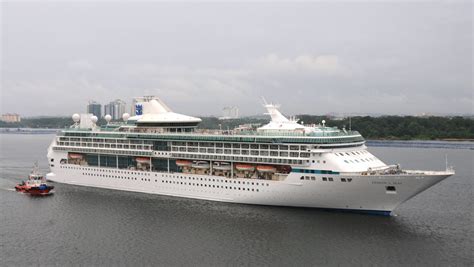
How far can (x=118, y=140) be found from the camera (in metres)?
40.0

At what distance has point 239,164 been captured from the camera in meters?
33.3

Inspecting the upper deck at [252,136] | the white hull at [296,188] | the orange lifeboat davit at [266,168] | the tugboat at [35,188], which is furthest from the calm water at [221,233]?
the upper deck at [252,136]

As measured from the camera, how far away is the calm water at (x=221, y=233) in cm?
2322

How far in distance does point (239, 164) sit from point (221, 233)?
7.35 metres

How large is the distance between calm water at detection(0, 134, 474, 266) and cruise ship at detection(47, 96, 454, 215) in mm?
1198

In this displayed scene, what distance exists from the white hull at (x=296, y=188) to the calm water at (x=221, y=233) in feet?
2.36

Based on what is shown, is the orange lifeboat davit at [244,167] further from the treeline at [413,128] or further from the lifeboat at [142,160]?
the treeline at [413,128]

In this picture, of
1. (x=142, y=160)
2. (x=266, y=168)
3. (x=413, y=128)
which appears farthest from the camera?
(x=413, y=128)

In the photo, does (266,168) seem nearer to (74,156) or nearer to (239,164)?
(239,164)

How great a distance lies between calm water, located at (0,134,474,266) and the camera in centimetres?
2322

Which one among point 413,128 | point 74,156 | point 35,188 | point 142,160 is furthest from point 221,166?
point 413,128

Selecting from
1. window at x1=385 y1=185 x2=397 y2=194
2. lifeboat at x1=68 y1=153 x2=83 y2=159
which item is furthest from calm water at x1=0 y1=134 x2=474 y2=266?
lifeboat at x1=68 y1=153 x2=83 y2=159

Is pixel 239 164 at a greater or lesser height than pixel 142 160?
greater

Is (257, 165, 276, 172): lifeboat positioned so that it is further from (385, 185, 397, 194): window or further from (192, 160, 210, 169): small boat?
(385, 185, 397, 194): window
